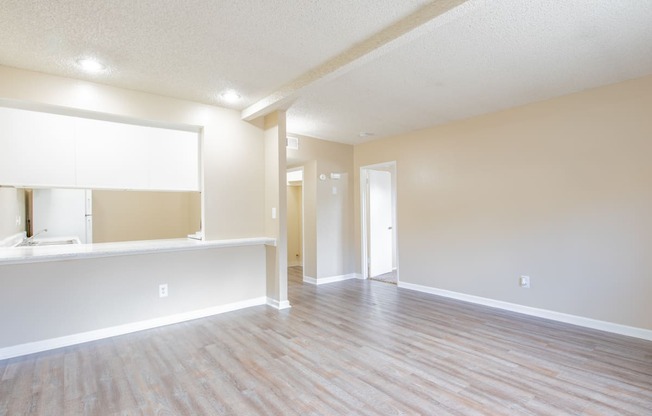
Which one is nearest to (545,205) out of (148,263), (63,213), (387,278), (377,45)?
(377,45)

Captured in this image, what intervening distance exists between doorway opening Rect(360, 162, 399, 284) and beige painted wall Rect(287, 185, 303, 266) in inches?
69.4

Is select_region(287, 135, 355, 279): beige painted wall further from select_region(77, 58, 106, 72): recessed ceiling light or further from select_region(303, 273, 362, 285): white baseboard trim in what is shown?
select_region(77, 58, 106, 72): recessed ceiling light

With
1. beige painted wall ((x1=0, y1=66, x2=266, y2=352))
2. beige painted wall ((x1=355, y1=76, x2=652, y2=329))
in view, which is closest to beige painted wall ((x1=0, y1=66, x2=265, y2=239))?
beige painted wall ((x1=0, y1=66, x2=266, y2=352))

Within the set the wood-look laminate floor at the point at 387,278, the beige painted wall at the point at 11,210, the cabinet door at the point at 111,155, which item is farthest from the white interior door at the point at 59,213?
the wood-look laminate floor at the point at 387,278

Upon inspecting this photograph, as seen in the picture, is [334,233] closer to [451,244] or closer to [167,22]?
[451,244]

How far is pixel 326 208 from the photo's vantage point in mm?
5512

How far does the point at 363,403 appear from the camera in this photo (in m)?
2.01

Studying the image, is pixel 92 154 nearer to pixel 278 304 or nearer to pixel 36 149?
pixel 36 149

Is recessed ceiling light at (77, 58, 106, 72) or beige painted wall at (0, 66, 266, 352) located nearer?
recessed ceiling light at (77, 58, 106, 72)

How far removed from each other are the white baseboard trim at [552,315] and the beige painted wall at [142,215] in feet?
13.6

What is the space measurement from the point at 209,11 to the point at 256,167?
2202 millimetres

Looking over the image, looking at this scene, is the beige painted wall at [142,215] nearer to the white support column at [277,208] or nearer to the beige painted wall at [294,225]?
the beige painted wall at [294,225]

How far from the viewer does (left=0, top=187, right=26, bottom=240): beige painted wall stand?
3.48 meters

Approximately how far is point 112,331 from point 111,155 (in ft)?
5.46
